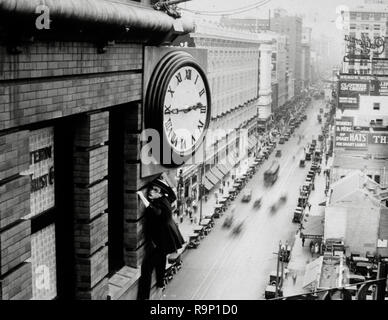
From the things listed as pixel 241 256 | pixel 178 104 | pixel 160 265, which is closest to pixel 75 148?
pixel 178 104

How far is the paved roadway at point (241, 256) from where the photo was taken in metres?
29.7

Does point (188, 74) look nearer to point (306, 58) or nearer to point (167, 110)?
point (167, 110)

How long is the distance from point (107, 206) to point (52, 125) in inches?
50.3

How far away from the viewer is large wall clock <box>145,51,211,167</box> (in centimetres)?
726

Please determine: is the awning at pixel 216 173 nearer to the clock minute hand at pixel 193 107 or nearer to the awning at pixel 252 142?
the awning at pixel 252 142

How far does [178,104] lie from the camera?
7.54 metres

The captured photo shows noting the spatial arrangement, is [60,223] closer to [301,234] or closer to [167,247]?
[167,247]

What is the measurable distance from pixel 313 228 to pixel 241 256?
521 cm

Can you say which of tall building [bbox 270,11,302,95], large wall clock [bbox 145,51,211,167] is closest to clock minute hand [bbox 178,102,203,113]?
large wall clock [bbox 145,51,211,167]

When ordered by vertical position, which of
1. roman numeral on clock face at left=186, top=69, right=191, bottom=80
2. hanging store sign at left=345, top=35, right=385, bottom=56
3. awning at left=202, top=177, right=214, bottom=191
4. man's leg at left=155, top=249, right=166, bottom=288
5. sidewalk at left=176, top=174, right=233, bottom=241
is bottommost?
sidewalk at left=176, top=174, right=233, bottom=241

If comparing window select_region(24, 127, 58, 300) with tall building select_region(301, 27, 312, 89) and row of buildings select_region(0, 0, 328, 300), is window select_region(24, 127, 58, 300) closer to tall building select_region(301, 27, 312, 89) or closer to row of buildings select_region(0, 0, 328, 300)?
row of buildings select_region(0, 0, 328, 300)

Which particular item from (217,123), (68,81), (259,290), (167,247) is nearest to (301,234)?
(259,290)

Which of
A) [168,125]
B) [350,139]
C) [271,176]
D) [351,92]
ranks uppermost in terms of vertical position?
[351,92]

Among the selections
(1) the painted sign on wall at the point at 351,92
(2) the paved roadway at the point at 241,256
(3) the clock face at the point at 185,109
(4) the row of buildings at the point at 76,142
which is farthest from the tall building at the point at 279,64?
(4) the row of buildings at the point at 76,142
